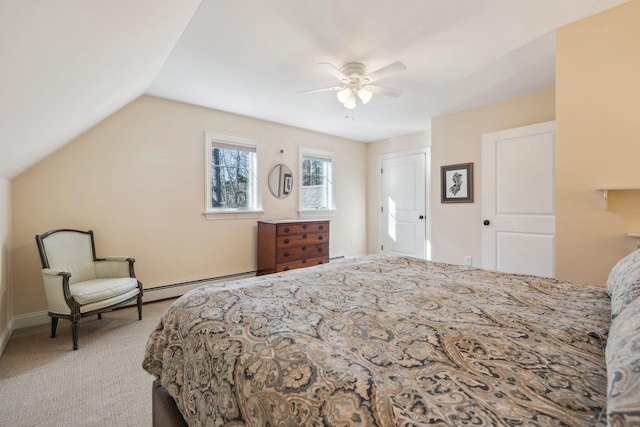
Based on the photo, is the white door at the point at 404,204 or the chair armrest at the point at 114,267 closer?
the chair armrest at the point at 114,267

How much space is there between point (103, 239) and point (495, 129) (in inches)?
190

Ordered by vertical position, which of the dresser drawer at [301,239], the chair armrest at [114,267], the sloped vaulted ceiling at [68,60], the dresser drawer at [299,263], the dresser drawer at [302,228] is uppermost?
the sloped vaulted ceiling at [68,60]

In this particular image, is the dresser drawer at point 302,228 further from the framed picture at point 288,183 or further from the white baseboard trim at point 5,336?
the white baseboard trim at point 5,336

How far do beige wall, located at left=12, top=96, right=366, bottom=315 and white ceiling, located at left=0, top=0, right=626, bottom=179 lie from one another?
30cm

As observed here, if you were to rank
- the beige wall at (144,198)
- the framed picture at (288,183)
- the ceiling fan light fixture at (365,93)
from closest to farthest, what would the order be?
the ceiling fan light fixture at (365,93) → the beige wall at (144,198) → the framed picture at (288,183)

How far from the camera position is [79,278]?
2877 mm

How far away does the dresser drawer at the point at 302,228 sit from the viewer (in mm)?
4074

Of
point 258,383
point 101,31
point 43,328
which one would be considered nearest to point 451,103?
point 101,31

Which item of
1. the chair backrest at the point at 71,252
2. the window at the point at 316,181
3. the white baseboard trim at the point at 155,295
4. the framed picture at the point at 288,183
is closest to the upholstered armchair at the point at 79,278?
the chair backrest at the point at 71,252

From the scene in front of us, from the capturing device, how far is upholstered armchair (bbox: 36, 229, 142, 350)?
95.1 inches

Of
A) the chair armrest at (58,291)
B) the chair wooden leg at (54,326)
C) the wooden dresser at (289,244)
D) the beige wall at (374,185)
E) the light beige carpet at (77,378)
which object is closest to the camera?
the light beige carpet at (77,378)

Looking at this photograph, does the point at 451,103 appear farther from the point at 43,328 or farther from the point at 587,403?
the point at 43,328

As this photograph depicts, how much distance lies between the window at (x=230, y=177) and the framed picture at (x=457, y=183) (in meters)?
2.74

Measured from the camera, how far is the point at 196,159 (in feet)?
12.7
